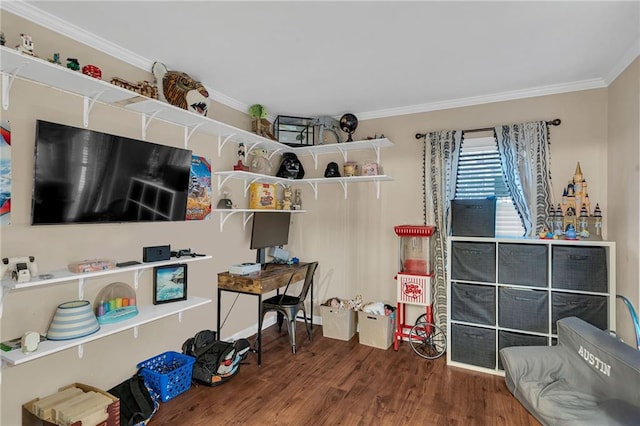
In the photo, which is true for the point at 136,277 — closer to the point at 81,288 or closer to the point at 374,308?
the point at 81,288

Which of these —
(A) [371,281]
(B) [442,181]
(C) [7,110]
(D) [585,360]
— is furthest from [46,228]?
(D) [585,360]

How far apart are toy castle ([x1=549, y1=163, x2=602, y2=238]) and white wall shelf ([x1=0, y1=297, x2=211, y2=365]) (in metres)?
3.02

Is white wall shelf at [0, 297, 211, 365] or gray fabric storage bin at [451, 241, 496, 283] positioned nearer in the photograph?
white wall shelf at [0, 297, 211, 365]

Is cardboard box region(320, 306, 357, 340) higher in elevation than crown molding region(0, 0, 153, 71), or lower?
lower

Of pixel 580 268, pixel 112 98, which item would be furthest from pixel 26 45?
pixel 580 268

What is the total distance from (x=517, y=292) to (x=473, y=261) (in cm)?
40

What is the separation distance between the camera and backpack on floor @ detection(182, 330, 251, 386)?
8.30ft

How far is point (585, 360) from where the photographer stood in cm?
204

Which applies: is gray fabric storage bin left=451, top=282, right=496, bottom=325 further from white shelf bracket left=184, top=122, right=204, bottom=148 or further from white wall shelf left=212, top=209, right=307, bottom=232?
white shelf bracket left=184, top=122, right=204, bottom=148

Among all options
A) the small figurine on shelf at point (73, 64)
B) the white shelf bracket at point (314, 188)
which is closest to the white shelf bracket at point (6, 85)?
the small figurine on shelf at point (73, 64)

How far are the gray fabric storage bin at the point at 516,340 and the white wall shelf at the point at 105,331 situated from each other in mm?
2480

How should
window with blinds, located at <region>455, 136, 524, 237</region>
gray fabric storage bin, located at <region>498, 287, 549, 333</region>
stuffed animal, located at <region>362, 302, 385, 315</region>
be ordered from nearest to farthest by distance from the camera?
gray fabric storage bin, located at <region>498, 287, 549, 333</region> → window with blinds, located at <region>455, 136, 524, 237</region> → stuffed animal, located at <region>362, 302, 385, 315</region>

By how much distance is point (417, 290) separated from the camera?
3195 millimetres

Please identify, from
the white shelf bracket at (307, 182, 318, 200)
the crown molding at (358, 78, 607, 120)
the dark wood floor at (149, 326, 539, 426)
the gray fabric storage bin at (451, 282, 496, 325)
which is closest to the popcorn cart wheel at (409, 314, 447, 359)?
the dark wood floor at (149, 326, 539, 426)
